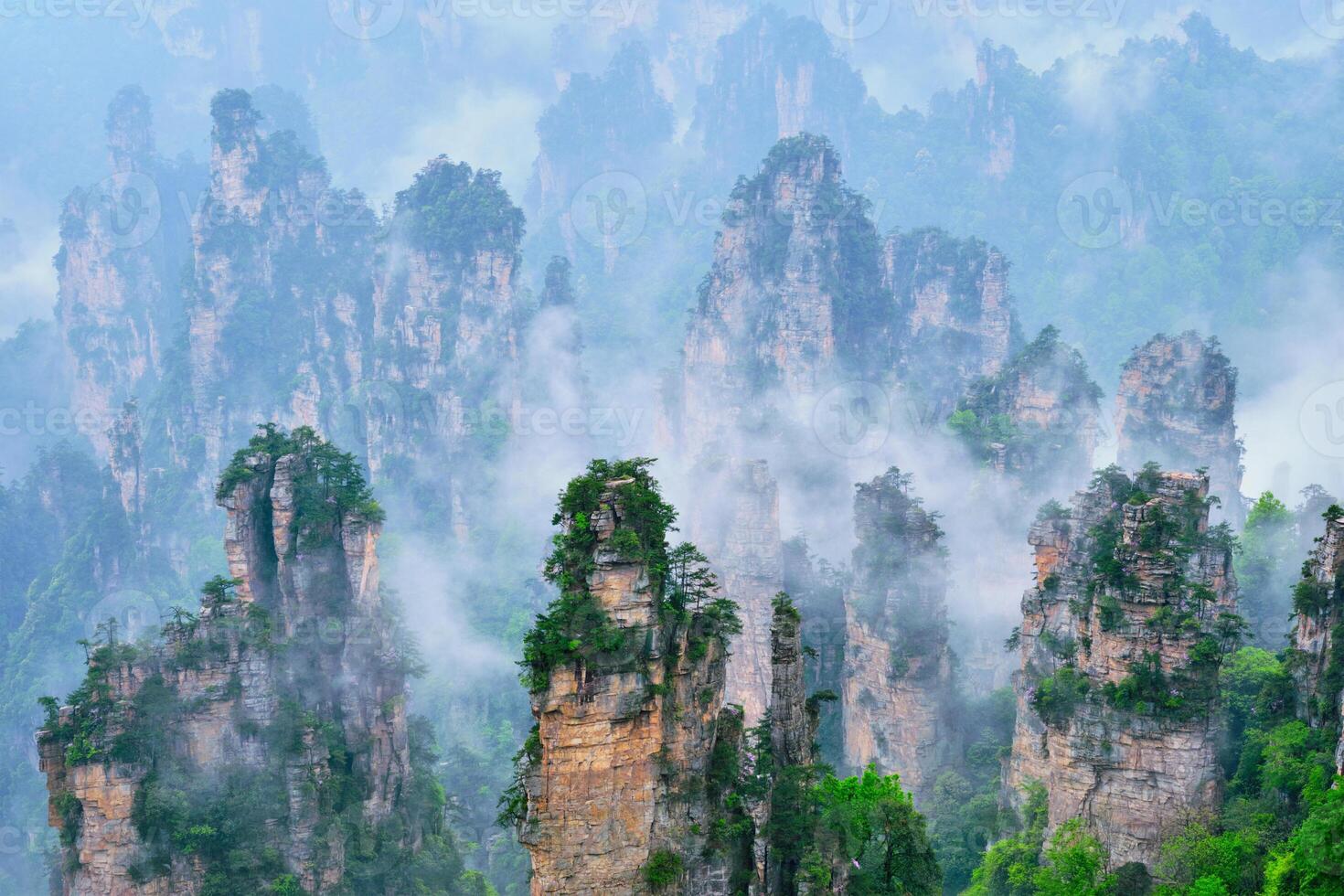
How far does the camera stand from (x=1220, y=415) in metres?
77.3

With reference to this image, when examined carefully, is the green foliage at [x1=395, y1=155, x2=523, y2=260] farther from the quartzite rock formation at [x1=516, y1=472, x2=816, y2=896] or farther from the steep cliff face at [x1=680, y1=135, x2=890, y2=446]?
the quartzite rock formation at [x1=516, y1=472, x2=816, y2=896]

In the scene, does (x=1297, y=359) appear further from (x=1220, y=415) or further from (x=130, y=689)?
(x=130, y=689)

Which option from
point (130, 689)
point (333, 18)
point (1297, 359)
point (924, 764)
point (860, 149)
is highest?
point (333, 18)

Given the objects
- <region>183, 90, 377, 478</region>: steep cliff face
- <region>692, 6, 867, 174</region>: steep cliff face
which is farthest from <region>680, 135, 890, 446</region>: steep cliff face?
<region>692, 6, 867, 174</region>: steep cliff face

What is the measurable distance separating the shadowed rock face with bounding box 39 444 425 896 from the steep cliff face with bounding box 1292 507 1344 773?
28.6 metres

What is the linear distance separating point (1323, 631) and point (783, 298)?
54527 millimetres

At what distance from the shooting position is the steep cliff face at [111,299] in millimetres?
124000

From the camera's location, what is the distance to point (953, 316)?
325 feet

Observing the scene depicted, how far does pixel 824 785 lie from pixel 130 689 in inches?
872

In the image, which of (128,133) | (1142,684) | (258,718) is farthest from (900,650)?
(128,133)

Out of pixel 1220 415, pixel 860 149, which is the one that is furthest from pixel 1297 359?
pixel 860 149

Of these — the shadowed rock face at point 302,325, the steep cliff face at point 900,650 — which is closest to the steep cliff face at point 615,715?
the steep cliff face at point 900,650

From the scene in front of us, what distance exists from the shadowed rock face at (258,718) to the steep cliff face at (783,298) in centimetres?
3950

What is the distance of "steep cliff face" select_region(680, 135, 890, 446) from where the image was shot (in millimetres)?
94062
